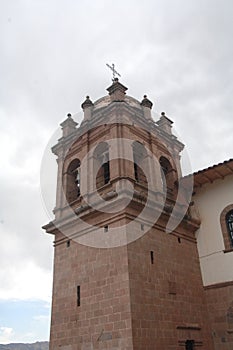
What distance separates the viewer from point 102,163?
43.7 feet

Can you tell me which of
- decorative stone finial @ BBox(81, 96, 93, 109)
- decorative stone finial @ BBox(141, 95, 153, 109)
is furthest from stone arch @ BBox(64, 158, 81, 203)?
decorative stone finial @ BBox(141, 95, 153, 109)

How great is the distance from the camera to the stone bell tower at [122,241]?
9539mm

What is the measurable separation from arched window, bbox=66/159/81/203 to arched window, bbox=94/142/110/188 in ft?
3.28

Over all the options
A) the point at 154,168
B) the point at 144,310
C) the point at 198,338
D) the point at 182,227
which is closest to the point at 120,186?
the point at 154,168

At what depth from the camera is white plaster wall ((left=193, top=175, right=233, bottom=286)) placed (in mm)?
11815

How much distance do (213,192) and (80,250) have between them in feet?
18.6

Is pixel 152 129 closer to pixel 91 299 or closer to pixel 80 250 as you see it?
pixel 80 250

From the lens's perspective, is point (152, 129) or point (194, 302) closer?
point (194, 302)

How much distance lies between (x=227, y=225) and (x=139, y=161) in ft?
13.4

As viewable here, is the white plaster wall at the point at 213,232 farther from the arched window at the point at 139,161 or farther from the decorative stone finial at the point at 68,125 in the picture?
the decorative stone finial at the point at 68,125

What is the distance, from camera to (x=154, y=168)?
42.4ft

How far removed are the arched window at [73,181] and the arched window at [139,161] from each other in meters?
2.38

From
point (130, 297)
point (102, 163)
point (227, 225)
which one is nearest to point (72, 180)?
point (102, 163)

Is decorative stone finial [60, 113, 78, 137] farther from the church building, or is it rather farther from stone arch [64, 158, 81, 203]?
stone arch [64, 158, 81, 203]
